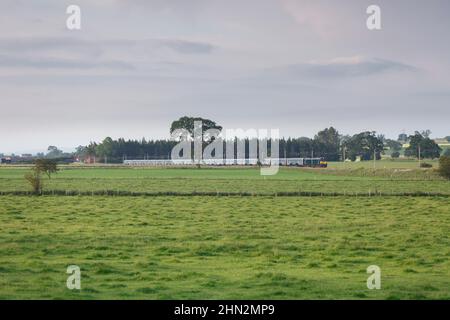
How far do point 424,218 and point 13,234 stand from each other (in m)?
26.2

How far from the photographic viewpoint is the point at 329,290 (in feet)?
63.6

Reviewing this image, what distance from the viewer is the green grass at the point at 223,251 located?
19.6 m
